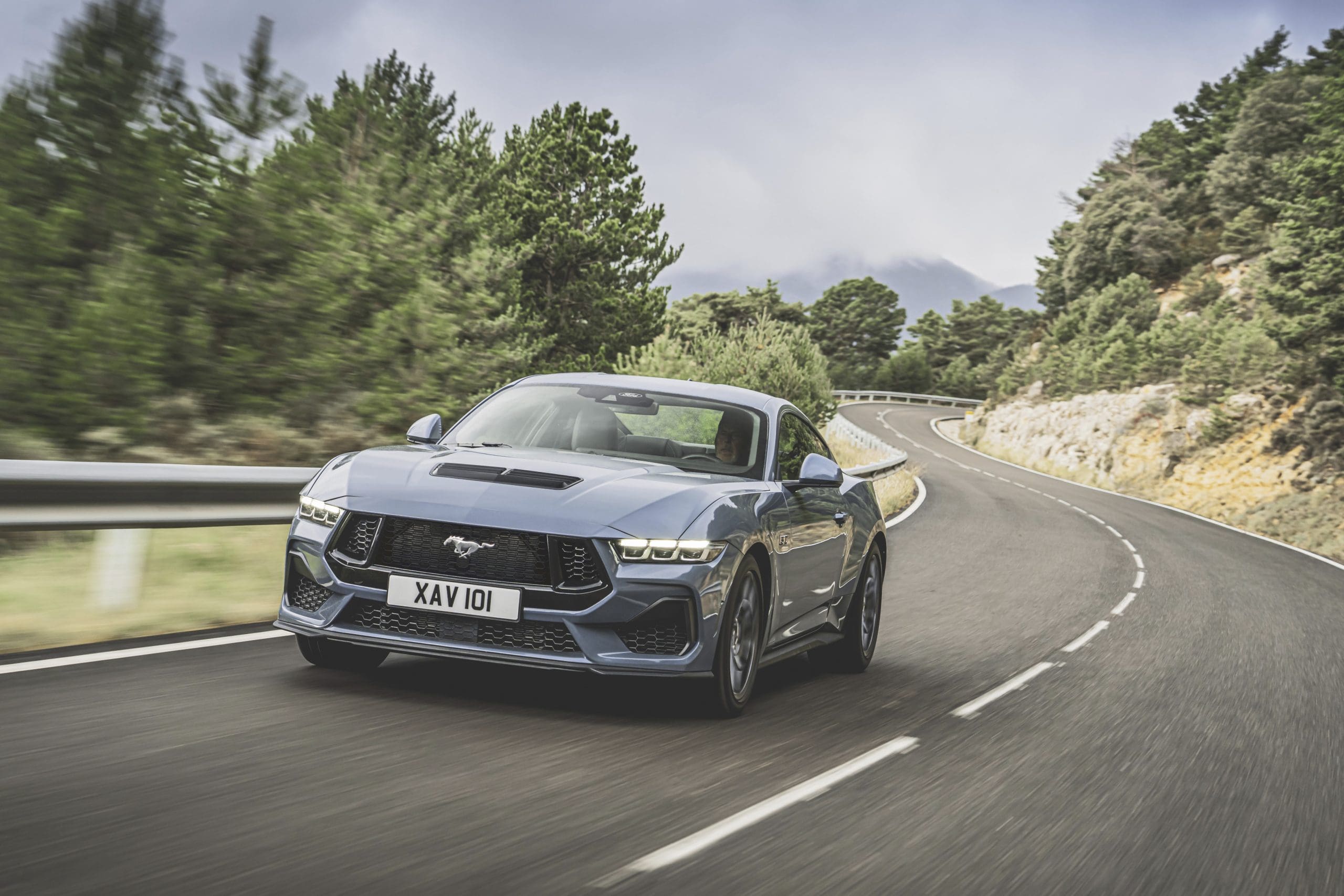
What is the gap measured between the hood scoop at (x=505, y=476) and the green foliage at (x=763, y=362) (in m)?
24.6

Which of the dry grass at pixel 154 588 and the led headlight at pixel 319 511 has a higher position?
the led headlight at pixel 319 511

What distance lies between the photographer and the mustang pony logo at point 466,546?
5062mm

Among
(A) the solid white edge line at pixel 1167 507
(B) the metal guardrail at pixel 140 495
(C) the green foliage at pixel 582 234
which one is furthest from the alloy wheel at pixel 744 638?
(C) the green foliage at pixel 582 234

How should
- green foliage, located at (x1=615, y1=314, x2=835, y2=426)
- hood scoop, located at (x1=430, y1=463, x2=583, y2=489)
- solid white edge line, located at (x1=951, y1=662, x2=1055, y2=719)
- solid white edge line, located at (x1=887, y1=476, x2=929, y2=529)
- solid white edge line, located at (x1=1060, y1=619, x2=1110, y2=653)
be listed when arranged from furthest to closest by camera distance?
1. green foliage, located at (x1=615, y1=314, x2=835, y2=426)
2. solid white edge line, located at (x1=887, y1=476, x2=929, y2=529)
3. solid white edge line, located at (x1=1060, y1=619, x2=1110, y2=653)
4. solid white edge line, located at (x1=951, y1=662, x2=1055, y2=719)
5. hood scoop, located at (x1=430, y1=463, x2=583, y2=489)

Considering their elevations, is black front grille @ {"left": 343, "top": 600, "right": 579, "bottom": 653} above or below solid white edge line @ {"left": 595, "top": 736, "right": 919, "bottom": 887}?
above

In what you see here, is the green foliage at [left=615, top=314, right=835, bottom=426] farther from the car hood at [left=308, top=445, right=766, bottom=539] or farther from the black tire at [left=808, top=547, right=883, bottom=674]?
the car hood at [left=308, top=445, right=766, bottom=539]

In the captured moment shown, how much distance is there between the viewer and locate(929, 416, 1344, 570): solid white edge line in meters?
24.9

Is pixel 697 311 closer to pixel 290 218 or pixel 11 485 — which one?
pixel 290 218

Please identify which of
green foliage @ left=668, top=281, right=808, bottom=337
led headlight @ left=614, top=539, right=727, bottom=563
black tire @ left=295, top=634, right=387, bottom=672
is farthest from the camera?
green foliage @ left=668, top=281, right=808, bottom=337

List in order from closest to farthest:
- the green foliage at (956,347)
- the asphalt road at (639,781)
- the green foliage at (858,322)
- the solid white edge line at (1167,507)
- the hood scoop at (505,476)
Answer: the asphalt road at (639,781), the hood scoop at (505,476), the solid white edge line at (1167,507), the green foliage at (956,347), the green foliage at (858,322)

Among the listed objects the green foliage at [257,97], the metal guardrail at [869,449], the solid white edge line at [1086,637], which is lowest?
the metal guardrail at [869,449]

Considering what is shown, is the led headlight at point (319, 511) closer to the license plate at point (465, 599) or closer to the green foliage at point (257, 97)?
the license plate at point (465, 599)

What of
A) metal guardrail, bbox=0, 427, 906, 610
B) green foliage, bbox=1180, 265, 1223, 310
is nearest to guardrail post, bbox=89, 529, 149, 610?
metal guardrail, bbox=0, 427, 906, 610

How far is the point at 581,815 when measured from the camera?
13.5ft
